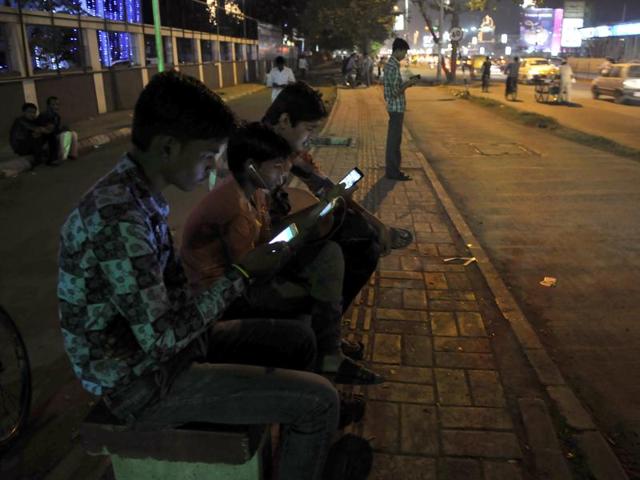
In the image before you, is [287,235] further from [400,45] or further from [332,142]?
[332,142]

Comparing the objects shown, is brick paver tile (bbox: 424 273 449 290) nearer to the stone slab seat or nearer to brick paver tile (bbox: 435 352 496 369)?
brick paver tile (bbox: 435 352 496 369)

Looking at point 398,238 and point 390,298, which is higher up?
point 398,238

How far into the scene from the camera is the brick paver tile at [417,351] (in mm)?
3488

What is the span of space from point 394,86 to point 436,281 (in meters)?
4.45

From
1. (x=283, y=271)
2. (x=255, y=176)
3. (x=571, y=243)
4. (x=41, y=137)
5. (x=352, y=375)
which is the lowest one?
(x=571, y=243)

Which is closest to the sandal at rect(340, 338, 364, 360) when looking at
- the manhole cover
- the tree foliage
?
the manhole cover

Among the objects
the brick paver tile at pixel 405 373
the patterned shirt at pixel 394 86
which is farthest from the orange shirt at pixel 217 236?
the patterned shirt at pixel 394 86

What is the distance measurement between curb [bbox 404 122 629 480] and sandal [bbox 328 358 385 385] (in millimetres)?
846

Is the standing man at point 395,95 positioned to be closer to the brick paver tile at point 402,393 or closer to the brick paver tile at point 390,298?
the brick paver tile at point 390,298

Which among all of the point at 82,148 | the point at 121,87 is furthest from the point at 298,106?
the point at 121,87

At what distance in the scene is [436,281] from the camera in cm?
477

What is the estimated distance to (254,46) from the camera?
133 ft

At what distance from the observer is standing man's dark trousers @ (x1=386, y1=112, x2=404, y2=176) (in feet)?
27.6

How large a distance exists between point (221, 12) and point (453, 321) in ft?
104
